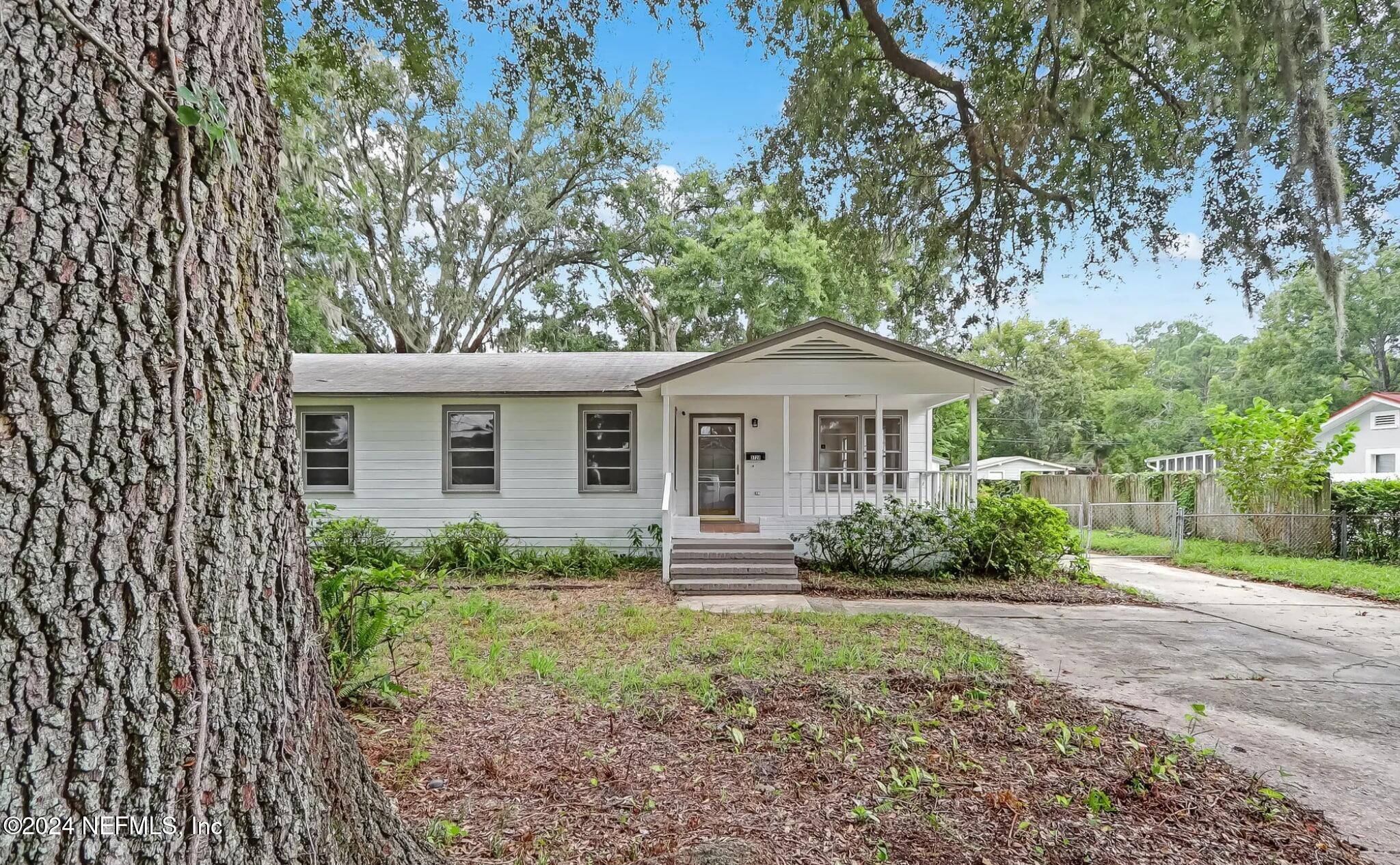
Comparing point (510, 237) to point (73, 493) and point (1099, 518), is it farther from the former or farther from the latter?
point (73, 493)

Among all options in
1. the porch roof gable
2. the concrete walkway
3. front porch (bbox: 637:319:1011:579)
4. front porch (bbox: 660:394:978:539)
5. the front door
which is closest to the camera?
the concrete walkway

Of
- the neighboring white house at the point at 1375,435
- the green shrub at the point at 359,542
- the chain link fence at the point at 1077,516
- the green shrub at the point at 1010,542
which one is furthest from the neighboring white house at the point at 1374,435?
the green shrub at the point at 359,542

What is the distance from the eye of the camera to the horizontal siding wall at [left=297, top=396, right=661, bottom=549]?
1009 centimetres

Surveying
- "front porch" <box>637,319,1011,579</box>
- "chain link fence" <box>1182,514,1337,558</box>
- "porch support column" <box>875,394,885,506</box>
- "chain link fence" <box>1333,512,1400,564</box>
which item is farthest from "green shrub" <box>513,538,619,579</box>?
"chain link fence" <box>1333,512,1400,564</box>

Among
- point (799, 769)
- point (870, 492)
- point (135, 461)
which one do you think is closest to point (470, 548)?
point (870, 492)

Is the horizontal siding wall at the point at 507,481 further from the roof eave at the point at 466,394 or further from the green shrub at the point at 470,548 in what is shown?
the green shrub at the point at 470,548

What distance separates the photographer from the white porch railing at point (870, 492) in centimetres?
934

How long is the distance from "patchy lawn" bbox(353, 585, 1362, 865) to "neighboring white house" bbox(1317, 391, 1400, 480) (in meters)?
24.0

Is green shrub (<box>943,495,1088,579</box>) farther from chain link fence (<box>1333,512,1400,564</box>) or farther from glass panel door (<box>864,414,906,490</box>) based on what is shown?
chain link fence (<box>1333,512,1400,564</box>)

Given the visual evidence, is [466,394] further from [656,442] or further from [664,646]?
[664,646]

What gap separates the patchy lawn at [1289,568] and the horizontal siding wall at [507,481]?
9110 mm

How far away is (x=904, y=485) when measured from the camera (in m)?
10.6

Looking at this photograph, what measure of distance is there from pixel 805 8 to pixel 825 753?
6211mm

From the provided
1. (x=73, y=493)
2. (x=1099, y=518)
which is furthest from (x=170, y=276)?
(x=1099, y=518)
